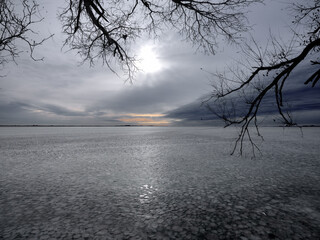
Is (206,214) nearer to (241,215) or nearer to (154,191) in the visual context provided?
(241,215)

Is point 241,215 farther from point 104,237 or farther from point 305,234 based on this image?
point 104,237

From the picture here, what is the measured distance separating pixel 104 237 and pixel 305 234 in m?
1.69

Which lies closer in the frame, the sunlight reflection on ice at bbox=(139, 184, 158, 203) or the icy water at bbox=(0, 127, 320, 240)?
the icy water at bbox=(0, 127, 320, 240)

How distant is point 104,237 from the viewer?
1.57 m

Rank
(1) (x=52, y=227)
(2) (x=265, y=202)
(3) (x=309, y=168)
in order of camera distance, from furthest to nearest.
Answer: (3) (x=309, y=168) → (2) (x=265, y=202) → (1) (x=52, y=227)

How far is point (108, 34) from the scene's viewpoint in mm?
5555

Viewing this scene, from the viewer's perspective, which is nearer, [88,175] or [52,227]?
[52,227]

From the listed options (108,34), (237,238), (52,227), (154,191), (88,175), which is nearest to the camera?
(237,238)

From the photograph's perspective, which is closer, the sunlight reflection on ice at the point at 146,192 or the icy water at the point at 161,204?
the icy water at the point at 161,204

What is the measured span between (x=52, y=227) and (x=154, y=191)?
131 centimetres

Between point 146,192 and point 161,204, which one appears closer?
point 161,204

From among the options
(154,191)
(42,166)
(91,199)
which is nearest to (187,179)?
(154,191)

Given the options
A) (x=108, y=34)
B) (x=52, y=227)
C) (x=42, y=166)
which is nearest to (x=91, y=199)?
(x=52, y=227)

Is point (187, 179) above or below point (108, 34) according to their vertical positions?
below
